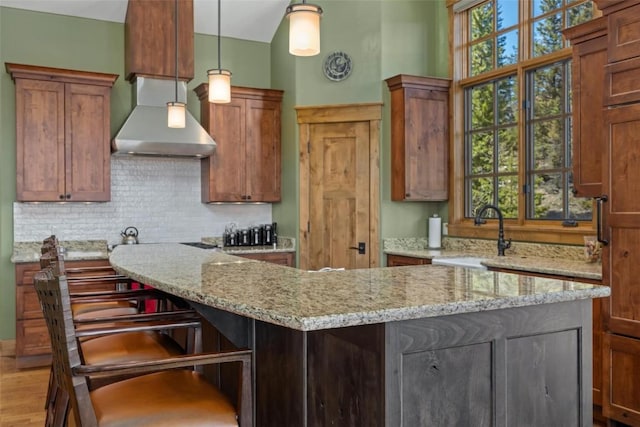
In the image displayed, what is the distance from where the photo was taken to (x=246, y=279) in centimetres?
210

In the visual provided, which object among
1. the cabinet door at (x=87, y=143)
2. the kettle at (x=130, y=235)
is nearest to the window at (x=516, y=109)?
the kettle at (x=130, y=235)

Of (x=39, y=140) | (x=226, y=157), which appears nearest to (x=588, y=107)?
(x=226, y=157)

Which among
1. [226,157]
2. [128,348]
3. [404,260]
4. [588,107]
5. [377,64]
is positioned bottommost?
[128,348]

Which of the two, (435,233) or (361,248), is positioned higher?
(435,233)

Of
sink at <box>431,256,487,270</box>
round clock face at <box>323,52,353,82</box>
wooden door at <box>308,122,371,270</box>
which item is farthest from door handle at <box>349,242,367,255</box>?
round clock face at <box>323,52,353,82</box>

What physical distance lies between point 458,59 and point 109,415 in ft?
16.2

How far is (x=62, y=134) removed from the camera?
16.4 ft

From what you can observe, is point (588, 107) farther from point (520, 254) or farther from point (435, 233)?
point (435, 233)

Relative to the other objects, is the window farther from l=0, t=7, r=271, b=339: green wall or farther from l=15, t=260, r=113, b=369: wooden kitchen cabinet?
l=15, t=260, r=113, b=369: wooden kitchen cabinet

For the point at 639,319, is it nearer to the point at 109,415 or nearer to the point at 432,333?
the point at 432,333

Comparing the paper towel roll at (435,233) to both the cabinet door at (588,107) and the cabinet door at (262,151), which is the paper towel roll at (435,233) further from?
the cabinet door at (588,107)

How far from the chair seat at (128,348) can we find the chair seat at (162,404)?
446 millimetres

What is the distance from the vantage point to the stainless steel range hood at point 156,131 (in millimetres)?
5184

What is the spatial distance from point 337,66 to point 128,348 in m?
4.04
